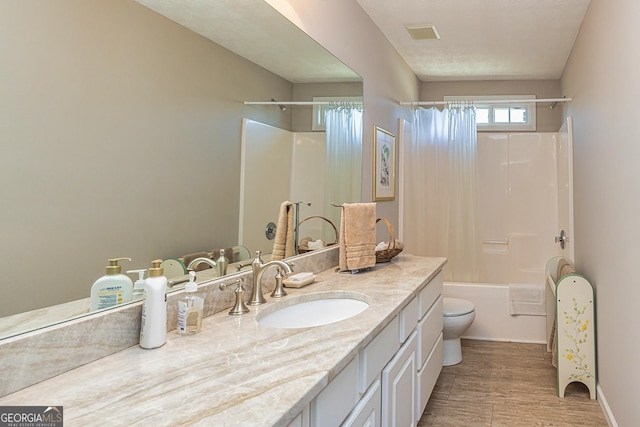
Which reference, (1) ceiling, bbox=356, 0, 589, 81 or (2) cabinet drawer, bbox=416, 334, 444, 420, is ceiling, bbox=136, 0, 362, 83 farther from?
(2) cabinet drawer, bbox=416, 334, 444, 420

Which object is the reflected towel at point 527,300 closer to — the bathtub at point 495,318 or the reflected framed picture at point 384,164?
the bathtub at point 495,318

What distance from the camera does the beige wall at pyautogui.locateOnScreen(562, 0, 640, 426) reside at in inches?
71.3

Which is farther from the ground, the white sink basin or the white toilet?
the white sink basin

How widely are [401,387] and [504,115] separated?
12.5ft

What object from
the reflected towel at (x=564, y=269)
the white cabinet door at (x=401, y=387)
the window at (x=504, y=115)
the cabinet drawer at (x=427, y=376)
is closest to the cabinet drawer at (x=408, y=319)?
the white cabinet door at (x=401, y=387)

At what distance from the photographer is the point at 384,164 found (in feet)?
10.7

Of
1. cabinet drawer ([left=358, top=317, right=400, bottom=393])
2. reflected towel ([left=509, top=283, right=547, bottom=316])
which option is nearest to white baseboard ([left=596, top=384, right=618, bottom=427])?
reflected towel ([left=509, top=283, right=547, bottom=316])

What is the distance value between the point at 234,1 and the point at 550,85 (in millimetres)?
4060

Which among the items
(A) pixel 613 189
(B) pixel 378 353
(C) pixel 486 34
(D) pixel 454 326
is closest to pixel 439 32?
(C) pixel 486 34

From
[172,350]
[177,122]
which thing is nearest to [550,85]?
[177,122]

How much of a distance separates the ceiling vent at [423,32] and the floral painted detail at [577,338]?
2087 mm

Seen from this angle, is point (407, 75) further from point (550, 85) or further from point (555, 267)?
point (555, 267)

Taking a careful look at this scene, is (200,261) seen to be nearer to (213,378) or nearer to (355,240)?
(213,378)

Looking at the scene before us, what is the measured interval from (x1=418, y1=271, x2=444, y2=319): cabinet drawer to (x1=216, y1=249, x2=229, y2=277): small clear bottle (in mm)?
965
